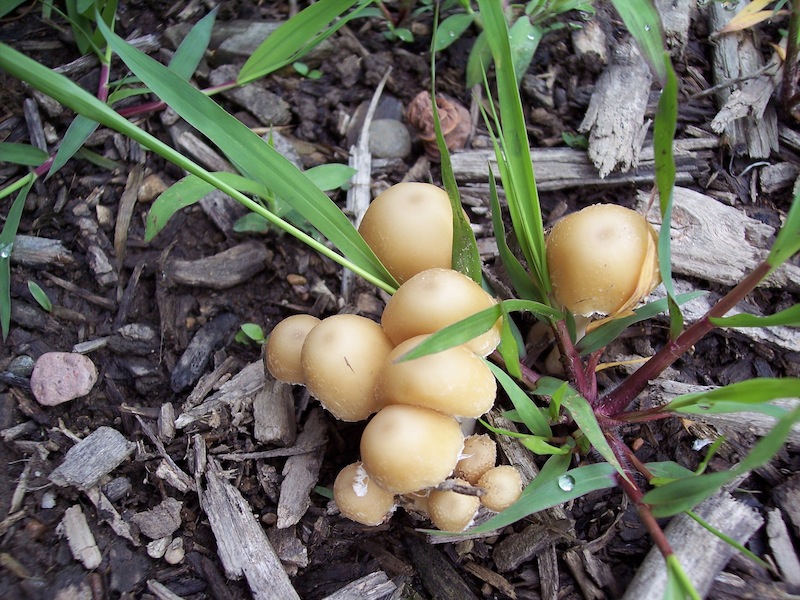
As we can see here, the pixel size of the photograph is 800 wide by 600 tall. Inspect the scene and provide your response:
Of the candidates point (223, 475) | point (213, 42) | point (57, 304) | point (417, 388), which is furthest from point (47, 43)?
point (417, 388)

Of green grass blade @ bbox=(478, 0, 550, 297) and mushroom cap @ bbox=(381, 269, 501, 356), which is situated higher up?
green grass blade @ bbox=(478, 0, 550, 297)

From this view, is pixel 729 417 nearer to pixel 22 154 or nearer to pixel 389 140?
pixel 389 140

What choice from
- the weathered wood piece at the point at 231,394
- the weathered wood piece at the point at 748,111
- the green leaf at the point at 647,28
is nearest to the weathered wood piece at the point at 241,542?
the weathered wood piece at the point at 231,394

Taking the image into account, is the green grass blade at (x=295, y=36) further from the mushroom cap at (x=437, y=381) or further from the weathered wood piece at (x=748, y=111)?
the weathered wood piece at (x=748, y=111)

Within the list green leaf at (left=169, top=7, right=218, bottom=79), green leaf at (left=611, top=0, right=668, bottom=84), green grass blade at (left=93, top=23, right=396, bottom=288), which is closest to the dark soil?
green leaf at (left=169, top=7, right=218, bottom=79)

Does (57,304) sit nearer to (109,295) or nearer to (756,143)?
(109,295)

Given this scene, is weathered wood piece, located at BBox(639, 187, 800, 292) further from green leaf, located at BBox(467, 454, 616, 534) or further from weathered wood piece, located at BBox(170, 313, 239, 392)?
Result: weathered wood piece, located at BBox(170, 313, 239, 392)
